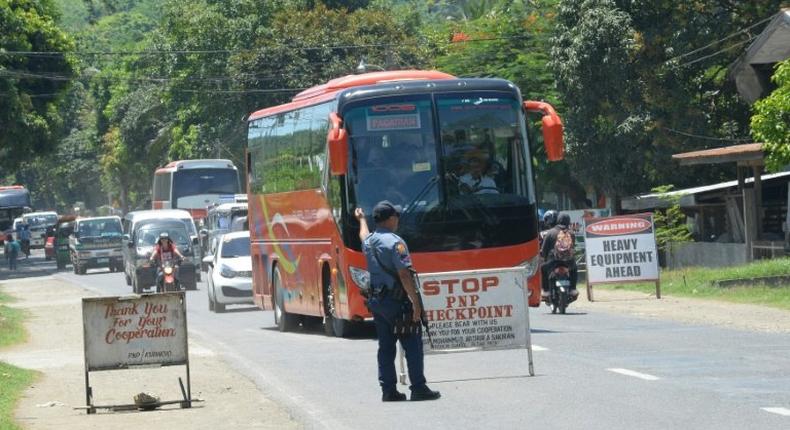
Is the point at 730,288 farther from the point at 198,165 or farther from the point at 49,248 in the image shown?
the point at 49,248

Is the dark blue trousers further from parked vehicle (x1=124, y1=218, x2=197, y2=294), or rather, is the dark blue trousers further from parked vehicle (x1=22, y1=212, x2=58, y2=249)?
parked vehicle (x1=22, y1=212, x2=58, y2=249)

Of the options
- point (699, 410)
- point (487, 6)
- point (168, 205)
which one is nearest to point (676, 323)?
point (699, 410)

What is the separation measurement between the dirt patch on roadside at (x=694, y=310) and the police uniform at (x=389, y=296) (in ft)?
26.8

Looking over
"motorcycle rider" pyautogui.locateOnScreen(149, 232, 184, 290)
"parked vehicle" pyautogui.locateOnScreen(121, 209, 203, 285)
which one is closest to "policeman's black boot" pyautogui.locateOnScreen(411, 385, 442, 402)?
"motorcycle rider" pyautogui.locateOnScreen(149, 232, 184, 290)

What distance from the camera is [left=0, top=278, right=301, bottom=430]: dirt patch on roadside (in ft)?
40.4

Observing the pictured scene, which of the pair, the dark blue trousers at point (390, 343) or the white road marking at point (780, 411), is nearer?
the white road marking at point (780, 411)

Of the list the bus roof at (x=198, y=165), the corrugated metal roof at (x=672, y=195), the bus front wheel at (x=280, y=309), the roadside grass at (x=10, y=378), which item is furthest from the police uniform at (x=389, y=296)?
the bus roof at (x=198, y=165)

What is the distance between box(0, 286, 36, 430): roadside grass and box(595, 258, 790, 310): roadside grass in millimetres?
12166

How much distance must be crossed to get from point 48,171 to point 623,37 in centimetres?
8207

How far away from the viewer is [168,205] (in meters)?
56.1

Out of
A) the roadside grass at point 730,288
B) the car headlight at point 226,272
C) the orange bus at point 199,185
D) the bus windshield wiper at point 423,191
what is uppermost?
the orange bus at point 199,185

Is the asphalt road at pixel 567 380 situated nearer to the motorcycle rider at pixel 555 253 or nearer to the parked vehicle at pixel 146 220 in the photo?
the motorcycle rider at pixel 555 253

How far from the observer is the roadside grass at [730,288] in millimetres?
24781

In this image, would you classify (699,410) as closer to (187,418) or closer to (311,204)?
(187,418)
